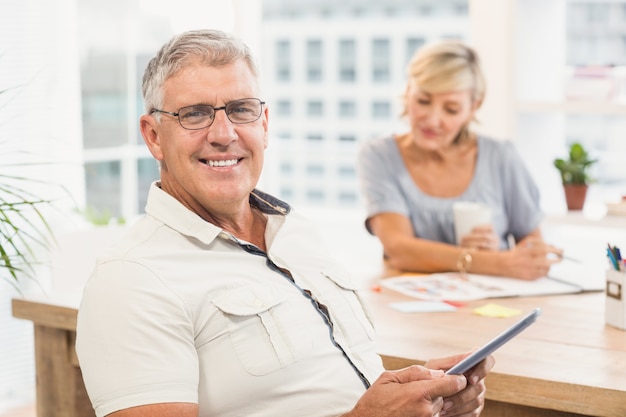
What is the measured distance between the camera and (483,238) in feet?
8.90

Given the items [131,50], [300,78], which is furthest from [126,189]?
[300,78]

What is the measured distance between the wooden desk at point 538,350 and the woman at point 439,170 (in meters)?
0.52

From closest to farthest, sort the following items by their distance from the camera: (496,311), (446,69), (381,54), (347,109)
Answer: (496,311), (446,69), (347,109), (381,54)

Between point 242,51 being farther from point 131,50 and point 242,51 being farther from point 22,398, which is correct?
point 131,50

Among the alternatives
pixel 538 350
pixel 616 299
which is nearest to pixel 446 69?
pixel 616 299

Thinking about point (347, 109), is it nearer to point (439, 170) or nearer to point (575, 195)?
point (575, 195)

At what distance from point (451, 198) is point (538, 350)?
102cm

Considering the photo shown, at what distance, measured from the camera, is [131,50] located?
5113mm

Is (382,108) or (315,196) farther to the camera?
(382,108)

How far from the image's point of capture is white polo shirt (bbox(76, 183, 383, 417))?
1.49 m

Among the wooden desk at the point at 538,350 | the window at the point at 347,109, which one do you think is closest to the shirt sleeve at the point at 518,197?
the wooden desk at the point at 538,350

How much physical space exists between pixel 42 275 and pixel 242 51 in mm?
2886

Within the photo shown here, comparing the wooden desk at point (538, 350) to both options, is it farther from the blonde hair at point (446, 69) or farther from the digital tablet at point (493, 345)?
the blonde hair at point (446, 69)

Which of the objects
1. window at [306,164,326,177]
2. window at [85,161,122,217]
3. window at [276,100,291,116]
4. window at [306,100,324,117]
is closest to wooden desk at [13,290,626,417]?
window at [85,161,122,217]
